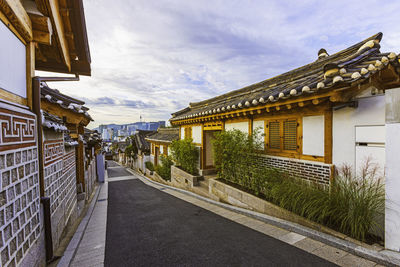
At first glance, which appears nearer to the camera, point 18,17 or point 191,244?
point 18,17

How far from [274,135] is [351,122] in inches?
82.9

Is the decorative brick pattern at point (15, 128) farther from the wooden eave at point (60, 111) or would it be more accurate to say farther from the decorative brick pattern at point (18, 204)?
the wooden eave at point (60, 111)

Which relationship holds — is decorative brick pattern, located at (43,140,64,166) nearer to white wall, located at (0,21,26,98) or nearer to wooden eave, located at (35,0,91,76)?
white wall, located at (0,21,26,98)

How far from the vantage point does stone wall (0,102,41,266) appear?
1947mm

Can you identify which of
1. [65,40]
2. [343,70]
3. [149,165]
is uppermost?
[65,40]

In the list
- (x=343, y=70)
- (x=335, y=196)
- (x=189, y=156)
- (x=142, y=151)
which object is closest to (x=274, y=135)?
(x=335, y=196)

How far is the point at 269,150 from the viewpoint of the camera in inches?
245

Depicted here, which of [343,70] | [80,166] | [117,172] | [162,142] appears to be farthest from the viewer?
[117,172]

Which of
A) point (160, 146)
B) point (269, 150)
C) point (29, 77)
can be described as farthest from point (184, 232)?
point (160, 146)

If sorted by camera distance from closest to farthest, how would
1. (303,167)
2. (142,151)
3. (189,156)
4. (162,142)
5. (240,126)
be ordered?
(303,167), (240,126), (189,156), (162,142), (142,151)

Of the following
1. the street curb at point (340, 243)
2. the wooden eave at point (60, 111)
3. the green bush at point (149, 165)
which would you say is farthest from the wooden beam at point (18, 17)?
the green bush at point (149, 165)

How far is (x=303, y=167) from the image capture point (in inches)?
207

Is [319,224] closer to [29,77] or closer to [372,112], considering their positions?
[372,112]

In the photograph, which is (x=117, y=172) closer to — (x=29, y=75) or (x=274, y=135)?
(x=274, y=135)
